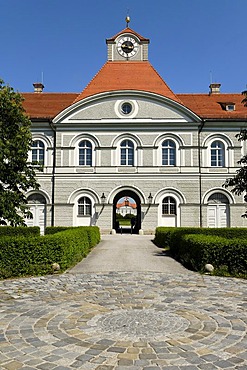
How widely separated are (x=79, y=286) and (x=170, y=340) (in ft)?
13.4

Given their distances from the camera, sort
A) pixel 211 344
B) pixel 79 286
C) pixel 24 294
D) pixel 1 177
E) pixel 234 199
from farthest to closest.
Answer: pixel 234 199, pixel 1 177, pixel 79 286, pixel 24 294, pixel 211 344

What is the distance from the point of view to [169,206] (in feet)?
88.3

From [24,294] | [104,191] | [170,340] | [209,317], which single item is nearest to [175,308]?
[209,317]

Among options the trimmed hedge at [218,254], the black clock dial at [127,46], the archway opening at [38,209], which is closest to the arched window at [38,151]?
the archway opening at [38,209]

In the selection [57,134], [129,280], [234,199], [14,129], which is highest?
[57,134]

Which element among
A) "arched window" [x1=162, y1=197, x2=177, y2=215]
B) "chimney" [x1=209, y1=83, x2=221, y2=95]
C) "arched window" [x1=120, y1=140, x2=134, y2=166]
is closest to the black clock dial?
"chimney" [x1=209, y1=83, x2=221, y2=95]

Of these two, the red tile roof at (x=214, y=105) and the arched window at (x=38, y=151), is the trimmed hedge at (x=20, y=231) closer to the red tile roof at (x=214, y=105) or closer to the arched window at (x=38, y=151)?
the arched window at (x=38, y=151)

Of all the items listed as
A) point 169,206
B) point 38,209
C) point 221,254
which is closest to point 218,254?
point 221,254

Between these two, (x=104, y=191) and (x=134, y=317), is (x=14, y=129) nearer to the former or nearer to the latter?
(x=134, y=317)

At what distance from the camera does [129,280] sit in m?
9.06

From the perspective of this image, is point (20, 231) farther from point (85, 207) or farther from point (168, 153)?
point (168, 153)

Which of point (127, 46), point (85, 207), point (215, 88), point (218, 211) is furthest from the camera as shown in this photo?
point (215, 88)

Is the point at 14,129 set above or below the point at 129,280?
above

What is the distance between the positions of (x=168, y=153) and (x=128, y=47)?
13.0 m
